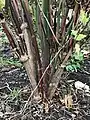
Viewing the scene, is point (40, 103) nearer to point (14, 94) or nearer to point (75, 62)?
point (14, 94)

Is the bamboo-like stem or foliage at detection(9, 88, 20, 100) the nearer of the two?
the bamboo-like stem

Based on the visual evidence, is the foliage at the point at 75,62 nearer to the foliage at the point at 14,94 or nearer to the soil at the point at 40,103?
the soil at the point at 40,103

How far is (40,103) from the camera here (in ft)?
4.95

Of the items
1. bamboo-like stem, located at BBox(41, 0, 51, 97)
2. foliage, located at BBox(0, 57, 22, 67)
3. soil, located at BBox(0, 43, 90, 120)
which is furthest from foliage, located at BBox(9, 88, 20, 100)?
foliage, located at BBox(0, 57, 22, 67)

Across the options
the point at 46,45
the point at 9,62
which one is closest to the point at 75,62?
the point at 9,62

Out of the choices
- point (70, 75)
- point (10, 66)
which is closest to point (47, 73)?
point (70, 75)

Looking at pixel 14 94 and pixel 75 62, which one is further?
pixel 75 62

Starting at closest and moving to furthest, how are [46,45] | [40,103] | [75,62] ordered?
[46,45] < [40,103] < [75,62]

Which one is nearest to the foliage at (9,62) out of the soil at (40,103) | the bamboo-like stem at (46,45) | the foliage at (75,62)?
the soil at (40,103)

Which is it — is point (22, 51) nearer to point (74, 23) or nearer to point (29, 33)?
point (29, 33)

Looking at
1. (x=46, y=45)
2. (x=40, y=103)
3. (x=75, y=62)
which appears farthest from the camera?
(x=75, y=62)

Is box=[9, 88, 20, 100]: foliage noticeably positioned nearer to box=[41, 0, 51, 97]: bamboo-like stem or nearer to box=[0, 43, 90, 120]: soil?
box=[0, 43, 90, 120]: soil

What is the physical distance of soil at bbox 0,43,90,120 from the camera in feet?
4.84

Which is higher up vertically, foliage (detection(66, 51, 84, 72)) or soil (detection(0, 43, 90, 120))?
foliage (detection(66, 51, 84, 72))
